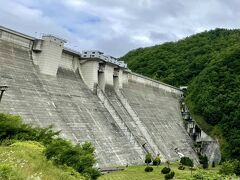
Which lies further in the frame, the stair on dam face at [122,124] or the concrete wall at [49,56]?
the stair on dam face at [122,124]

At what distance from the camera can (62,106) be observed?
3925 cm

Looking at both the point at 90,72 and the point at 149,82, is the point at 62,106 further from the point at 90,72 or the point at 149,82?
the point at 149,82

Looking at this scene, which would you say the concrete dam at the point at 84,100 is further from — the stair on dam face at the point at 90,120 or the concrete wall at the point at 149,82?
the concrete wall at the point at 149,82

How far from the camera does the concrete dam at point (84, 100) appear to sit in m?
35.8

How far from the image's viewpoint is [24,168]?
49.0 ft

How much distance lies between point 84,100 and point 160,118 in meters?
21.2

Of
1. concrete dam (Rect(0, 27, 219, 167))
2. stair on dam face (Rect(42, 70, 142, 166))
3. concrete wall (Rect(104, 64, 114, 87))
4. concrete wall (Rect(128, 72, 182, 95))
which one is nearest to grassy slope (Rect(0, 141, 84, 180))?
concrete dam (Rect(0, 27, 219, 167))

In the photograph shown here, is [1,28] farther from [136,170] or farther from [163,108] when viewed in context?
[163,108]

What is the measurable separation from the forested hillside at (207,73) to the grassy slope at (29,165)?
48.2m

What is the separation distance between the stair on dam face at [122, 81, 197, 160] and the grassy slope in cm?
3486

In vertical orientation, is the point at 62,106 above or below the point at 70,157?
above

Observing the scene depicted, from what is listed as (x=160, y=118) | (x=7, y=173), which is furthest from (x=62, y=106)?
(x=7, y=173)

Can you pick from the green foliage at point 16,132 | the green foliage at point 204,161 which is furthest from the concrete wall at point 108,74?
the green foliage at point 16,132

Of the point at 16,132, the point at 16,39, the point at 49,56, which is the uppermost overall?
the point at 16,39
